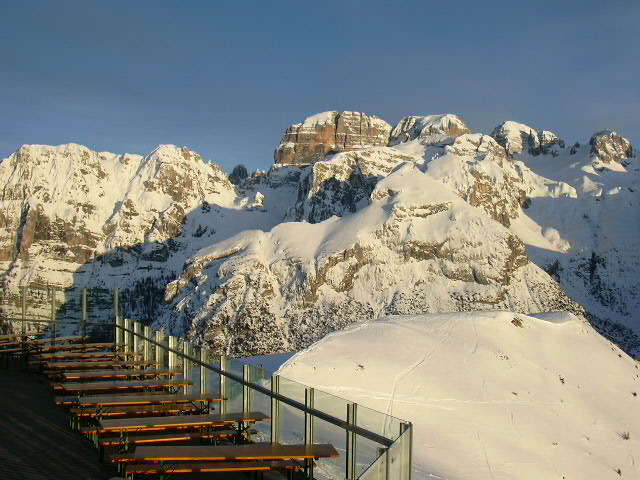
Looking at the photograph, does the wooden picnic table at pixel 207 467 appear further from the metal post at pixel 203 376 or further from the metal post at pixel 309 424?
the metal post at pixel 203 376

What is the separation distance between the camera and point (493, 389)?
30.4m

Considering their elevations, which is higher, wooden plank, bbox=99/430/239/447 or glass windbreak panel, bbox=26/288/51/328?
glass windbreak panel, bbox=26/288/51/328

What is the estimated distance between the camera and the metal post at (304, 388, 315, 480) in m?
9.77

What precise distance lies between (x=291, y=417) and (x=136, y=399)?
3.52 meters

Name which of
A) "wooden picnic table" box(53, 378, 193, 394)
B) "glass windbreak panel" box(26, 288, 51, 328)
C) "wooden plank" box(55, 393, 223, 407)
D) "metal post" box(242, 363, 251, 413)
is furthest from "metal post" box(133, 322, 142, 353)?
"metal post" box(242, 363, 251, 413)

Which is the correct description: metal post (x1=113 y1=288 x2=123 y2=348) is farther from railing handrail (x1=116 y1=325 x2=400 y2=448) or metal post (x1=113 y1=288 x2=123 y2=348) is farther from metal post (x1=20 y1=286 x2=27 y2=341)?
railing handrail (x1=116 y1=325 x2=400 y2=448)

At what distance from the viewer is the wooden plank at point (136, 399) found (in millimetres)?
12141

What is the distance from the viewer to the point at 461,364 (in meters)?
32.4

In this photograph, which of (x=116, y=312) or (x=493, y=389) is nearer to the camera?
(x=116, y=312)

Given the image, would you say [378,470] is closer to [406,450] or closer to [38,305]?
[406,450]

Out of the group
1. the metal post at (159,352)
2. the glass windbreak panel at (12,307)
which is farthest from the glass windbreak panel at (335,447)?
the glass windbreak panel at (12,307)

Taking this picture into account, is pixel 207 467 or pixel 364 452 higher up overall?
pixel 364 452

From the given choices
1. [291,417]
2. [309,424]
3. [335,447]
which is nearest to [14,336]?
[291,417]

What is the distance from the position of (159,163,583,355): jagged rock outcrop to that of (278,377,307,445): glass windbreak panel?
76.4 m
